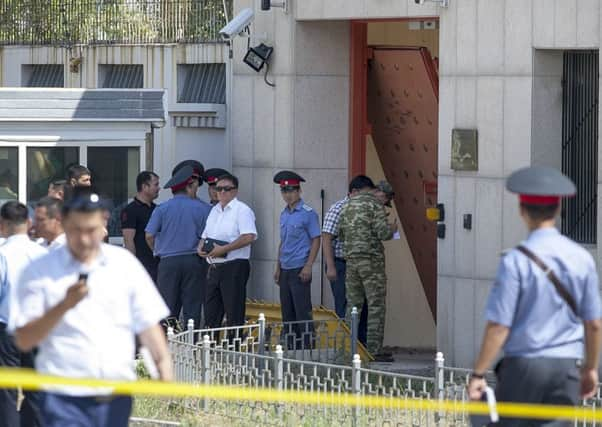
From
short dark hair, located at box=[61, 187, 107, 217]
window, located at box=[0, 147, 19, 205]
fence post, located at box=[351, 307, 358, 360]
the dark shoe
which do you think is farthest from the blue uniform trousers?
window, located at box=[0, 147, 19, 205]

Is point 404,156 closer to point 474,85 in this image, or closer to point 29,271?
point 474,85

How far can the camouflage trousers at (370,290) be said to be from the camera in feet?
46.1

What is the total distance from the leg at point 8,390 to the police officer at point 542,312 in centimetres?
350

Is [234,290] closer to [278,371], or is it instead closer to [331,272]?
[331,272]

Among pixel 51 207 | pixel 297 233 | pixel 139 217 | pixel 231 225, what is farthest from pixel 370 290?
pixel 51 207

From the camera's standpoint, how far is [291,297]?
47.2 feet

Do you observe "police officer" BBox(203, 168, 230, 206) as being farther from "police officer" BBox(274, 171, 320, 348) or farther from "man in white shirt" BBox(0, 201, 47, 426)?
"man in white shirt" BBox(0, 201, 47, 426)

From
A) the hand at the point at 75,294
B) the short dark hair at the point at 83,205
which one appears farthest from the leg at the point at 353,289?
the hand at the point at 75,294

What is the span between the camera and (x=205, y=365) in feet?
36.7

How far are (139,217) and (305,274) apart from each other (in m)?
1.79

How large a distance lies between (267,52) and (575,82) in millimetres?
3423

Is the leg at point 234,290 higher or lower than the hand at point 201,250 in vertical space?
lower

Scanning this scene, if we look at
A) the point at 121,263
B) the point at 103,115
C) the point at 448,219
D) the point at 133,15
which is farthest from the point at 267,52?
the point at 121,263

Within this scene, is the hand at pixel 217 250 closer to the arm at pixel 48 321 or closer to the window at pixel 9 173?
the window at pixel 9 173
